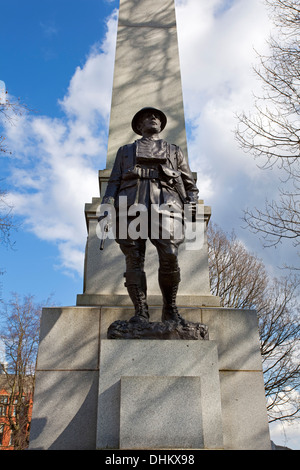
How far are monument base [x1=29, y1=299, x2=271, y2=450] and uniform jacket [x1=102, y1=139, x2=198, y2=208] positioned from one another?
1.48 m

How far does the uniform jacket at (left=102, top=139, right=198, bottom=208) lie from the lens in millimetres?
4902

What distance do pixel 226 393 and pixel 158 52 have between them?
22.1ft

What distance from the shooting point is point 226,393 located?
16.4 feet

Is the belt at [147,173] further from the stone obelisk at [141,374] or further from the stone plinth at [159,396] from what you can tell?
the stone plinth at [159,396]

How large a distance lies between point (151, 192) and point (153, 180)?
200mm

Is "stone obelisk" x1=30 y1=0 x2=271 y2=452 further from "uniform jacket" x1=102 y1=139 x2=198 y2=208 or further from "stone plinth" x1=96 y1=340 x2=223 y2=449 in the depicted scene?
"uniform jacket" x1=102 y1=139 x2=198 y2=208

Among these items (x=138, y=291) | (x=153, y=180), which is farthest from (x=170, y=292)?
(x=153, y=180)

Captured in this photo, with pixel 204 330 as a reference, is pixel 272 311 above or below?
above

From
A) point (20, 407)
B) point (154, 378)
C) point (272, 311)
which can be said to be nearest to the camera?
point (154, 378)

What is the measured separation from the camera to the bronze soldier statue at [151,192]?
467cm

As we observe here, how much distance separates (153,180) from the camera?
197 inches
